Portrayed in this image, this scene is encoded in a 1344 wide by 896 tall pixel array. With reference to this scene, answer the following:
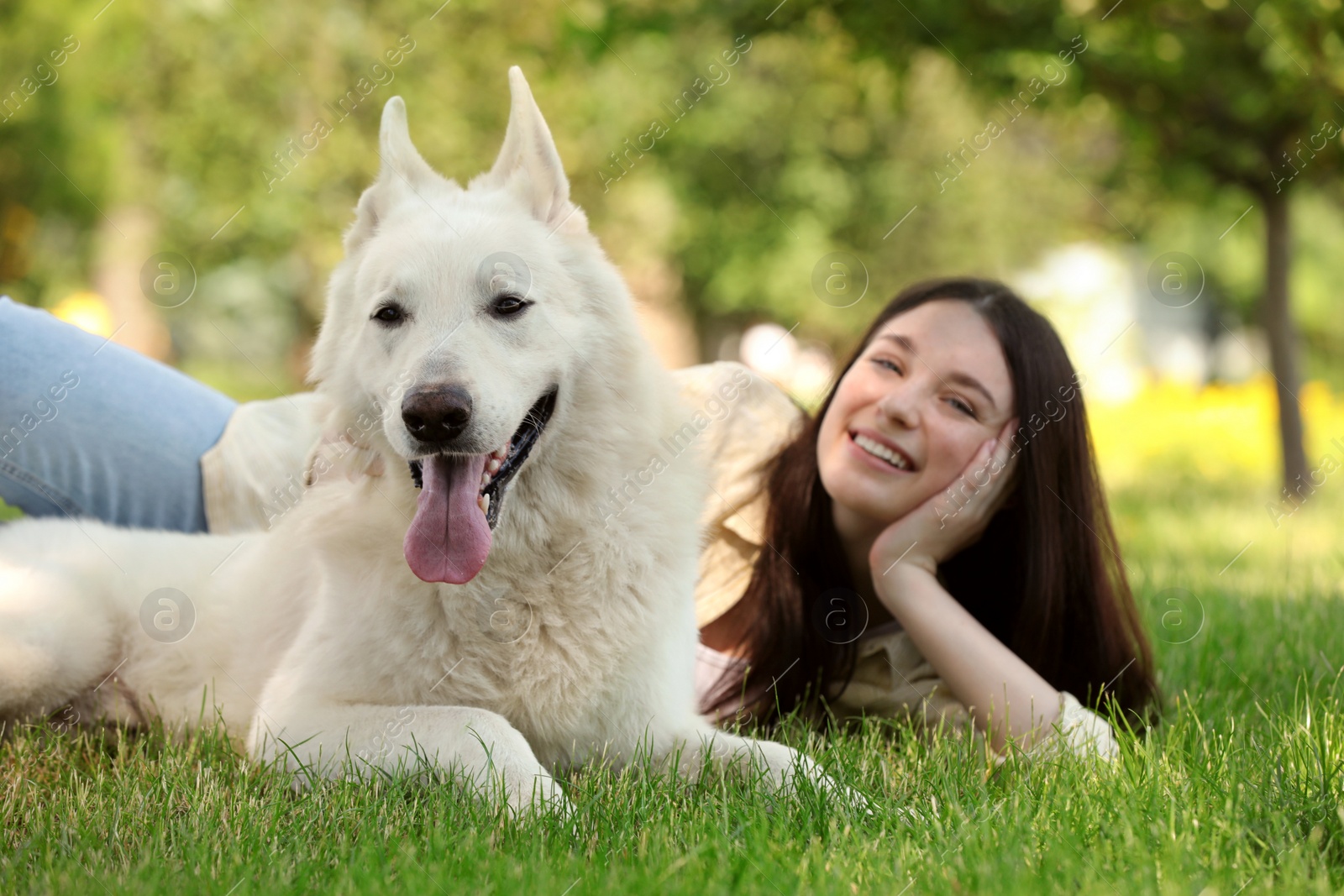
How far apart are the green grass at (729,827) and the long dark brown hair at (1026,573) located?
1.63 feet

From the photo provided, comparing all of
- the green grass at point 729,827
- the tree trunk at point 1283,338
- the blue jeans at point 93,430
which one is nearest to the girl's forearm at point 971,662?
the green grass at point 729,827

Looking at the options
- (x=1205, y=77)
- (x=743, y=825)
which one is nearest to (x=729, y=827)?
(x=743, y=825)

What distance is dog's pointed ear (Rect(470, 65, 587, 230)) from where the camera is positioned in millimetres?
3062

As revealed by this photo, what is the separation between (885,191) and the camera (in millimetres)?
22938

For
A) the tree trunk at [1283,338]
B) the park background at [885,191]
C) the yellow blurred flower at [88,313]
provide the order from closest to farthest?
the park background at [885,191]
the tree trunk at [1283,338]
the yellow blurred flower at [88,313]

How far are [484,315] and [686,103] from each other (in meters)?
18.4

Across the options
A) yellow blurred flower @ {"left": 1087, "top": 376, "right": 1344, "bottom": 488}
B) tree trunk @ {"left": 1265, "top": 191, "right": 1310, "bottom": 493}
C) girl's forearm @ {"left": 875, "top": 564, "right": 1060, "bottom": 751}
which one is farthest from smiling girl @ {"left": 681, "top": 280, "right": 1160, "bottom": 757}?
yellow blurred flower @ {"left": 1087, "top": 376, "right": 1344, "bottom": 488}

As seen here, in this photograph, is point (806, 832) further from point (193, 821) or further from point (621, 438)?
point (193, 821)

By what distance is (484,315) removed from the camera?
2826 millimetres

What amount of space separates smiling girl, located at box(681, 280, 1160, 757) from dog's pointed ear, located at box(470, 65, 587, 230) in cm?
101

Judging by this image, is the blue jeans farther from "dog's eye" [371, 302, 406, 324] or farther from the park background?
"dog's eye" [371, 302, 406, 324]

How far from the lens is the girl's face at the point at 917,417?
3.67m

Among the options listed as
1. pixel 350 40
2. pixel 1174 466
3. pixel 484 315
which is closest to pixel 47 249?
pixel 350 40

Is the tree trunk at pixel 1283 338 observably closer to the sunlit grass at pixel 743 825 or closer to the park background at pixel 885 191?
the park background at pixel 885 191
